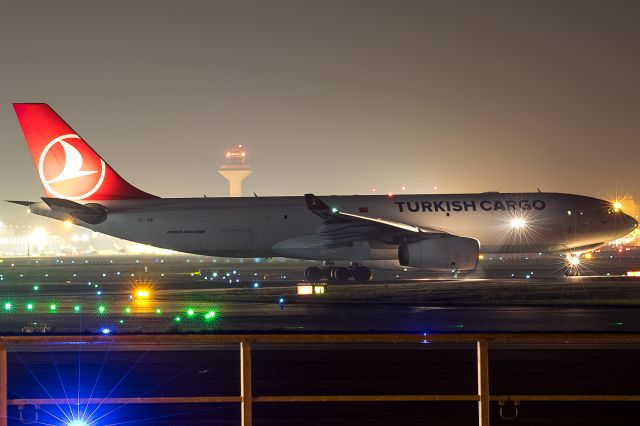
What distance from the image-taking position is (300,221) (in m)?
49.5

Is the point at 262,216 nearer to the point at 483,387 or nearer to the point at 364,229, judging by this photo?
the point at 364,229

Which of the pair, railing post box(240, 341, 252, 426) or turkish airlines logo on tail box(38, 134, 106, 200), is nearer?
railing post box(240, 341, 252, 426)

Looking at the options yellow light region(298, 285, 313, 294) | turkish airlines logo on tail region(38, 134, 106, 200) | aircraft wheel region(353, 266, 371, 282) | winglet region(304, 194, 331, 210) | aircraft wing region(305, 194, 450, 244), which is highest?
turkish airlines logo on tail region(38, 134, 106, 200)

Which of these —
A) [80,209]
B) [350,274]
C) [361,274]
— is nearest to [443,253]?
[361,274]

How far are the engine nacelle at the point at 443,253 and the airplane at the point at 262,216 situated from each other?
3624 mm

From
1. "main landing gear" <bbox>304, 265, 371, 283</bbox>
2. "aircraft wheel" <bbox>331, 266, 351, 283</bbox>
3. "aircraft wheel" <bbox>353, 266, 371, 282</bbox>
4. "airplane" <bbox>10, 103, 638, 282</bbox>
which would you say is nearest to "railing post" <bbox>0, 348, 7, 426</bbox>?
"main landing gear" <bbox>304, 265, 371, 283</bbox>

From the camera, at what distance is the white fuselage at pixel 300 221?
4938cm

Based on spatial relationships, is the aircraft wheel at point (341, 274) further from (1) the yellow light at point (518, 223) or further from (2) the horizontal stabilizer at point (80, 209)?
(2) the horizontal stabilizer at point (80, 209)

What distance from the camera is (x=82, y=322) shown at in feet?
91.2

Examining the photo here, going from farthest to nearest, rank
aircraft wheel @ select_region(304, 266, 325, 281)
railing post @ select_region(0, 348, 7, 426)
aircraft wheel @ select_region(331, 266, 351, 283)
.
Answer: aircraft wheel @ select_region(304, 266, 325, 281) → aircraft wheel @ select_region(331, 266, 351, 283) → railing post @ select_region(0, 348, 7, 426)

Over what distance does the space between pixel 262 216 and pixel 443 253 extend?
9571mm

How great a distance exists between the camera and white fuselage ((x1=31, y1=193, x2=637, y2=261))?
49.4m

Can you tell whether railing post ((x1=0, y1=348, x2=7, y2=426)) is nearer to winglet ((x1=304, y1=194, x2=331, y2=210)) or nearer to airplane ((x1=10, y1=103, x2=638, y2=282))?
winglet ((x1=304, y1=194, x2=331, y2=210))

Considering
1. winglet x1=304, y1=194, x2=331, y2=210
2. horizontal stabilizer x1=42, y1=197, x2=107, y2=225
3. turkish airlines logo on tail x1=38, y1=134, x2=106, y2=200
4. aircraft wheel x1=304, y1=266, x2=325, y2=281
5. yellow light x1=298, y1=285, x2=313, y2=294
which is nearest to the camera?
yellow light x1=298, y1=285, x2=313, y2=294
